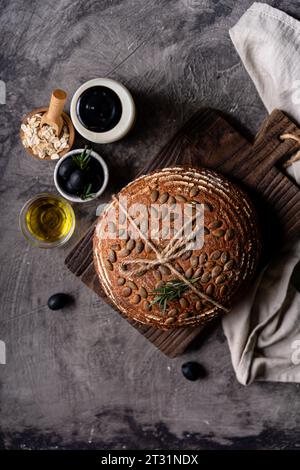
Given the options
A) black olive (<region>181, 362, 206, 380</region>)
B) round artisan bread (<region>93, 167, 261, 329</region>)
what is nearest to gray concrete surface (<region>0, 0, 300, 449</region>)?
black olive (<region>181, 362, 206, 380</region>)

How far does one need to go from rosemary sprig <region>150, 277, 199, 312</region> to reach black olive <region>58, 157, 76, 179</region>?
445 millimetres

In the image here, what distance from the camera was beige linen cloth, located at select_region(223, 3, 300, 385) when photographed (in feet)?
4.94

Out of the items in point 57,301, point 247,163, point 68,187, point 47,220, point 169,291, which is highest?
point 247,163

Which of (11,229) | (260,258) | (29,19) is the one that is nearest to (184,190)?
(260,258)

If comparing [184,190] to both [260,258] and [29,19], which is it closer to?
[260,258]

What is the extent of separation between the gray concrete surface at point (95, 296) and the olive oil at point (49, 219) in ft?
0.14

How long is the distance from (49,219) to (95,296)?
0.26 meters

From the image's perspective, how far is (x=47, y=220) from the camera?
5.27 feet

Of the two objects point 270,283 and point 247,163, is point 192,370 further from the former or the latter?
point 247,163

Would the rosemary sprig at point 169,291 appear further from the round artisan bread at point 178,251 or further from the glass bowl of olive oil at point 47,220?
the glass bowl of olive oil at point 47,220

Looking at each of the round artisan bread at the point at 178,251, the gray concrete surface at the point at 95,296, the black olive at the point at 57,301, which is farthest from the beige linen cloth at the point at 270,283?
the black olive at the point at 57,301

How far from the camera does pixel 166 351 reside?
156 cm

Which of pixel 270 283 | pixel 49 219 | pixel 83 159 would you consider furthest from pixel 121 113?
pixel 270 283

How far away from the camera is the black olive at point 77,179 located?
147 cm
